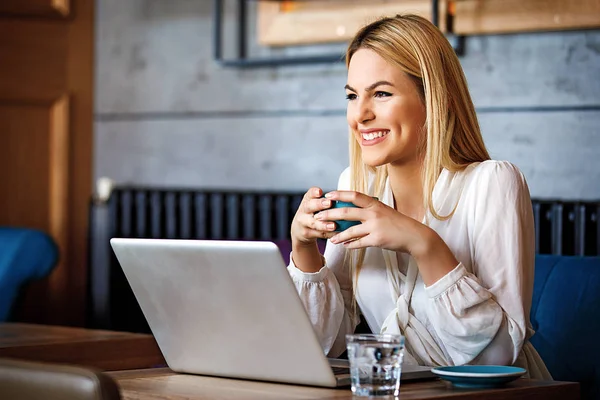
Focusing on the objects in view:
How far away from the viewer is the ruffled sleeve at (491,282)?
1.50 m

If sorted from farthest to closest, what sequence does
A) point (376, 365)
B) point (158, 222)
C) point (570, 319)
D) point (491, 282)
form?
point (158, 222)
point (570, 319)
point (491, 282)
point (376, 365)

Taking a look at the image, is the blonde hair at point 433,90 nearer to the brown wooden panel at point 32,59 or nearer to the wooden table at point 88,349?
the wooden table at point 88,349

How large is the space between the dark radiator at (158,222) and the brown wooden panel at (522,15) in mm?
727

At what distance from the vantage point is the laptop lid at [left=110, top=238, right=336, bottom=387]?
4.18 ft

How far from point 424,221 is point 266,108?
6.36ft

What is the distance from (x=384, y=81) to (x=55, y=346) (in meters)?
0.73

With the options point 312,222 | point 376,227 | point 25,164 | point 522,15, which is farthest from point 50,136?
point 376,227

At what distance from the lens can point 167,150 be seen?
388 cm

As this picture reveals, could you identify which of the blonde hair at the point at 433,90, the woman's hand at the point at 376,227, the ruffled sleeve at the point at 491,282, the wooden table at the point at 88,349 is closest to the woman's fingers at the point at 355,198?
the woman's hand at the point at 376,227

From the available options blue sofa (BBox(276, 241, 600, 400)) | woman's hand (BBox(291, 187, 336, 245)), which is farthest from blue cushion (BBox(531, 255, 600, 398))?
woman's hand (BBox(291, 187, 336, 245))

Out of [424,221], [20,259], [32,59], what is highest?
[32,59]

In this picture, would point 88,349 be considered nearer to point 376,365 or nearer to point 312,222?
point 312,222

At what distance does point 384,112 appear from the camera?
1740 mm

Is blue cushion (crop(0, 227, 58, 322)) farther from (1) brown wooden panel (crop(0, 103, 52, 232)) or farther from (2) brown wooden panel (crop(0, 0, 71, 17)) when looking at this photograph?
(2) brown wooden panel (crop(0, 0, 71, 17))
